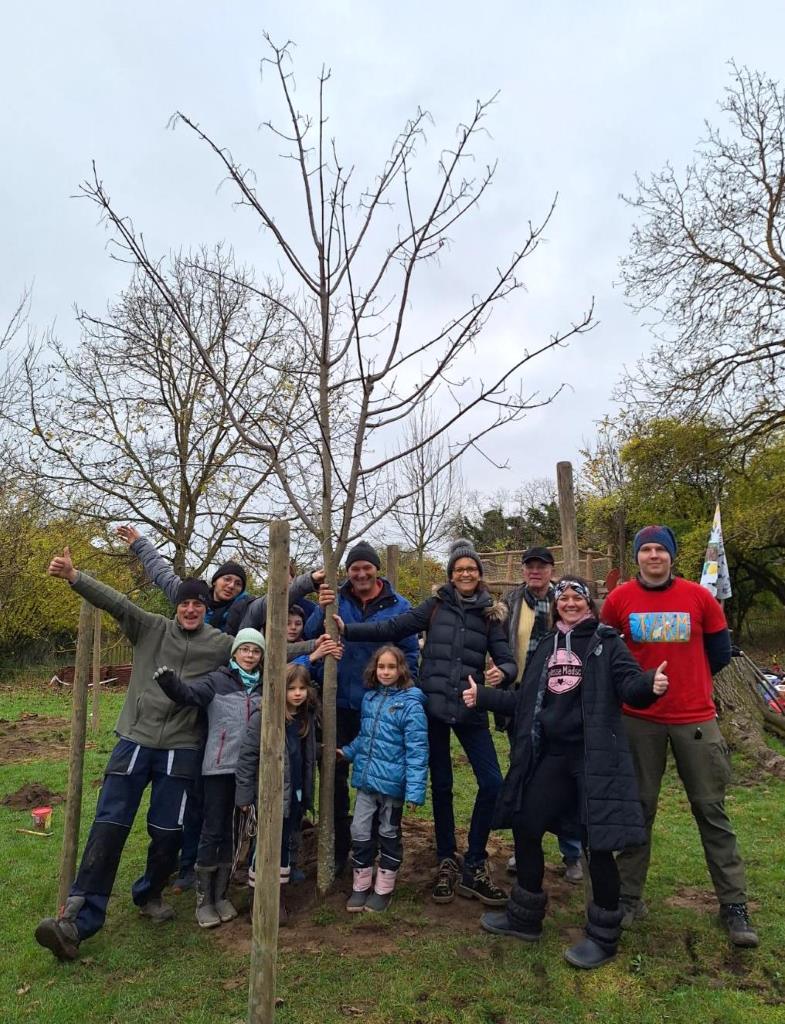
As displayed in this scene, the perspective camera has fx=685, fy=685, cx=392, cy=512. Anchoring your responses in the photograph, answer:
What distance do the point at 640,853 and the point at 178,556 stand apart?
11.0 m

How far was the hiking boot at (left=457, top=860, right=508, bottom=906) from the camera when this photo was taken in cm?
388

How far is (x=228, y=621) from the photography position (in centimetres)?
478

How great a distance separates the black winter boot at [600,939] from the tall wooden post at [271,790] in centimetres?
150

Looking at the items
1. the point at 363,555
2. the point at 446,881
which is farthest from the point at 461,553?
the point at 446,881

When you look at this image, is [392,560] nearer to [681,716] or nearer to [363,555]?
[363,555]

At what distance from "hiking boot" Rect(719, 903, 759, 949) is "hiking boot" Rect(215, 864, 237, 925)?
2646mm

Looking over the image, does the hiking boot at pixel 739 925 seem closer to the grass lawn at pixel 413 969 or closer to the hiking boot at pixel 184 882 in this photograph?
the grass lawn at pixel 413 969

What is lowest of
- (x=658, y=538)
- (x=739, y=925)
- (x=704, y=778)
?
(x=739, y=925)

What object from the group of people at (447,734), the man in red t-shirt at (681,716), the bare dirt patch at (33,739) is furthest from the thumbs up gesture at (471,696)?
the bare dirt patch at (33,739)

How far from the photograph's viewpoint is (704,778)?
3547mm

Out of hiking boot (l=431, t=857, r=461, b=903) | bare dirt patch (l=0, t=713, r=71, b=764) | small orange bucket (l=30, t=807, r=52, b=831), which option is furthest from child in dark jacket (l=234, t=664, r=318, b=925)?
bare dirt patch (l=0, t=713, r=71, b=764)

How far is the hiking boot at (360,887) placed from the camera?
3.85 m

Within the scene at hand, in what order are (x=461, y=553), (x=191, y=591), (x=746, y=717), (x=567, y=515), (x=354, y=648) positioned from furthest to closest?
(x=746, y=717) → (x=354, y=648) → (x=461, y=553) → (x=191, y=591) → (x=567, y=515)

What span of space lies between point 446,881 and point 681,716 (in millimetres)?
1659
